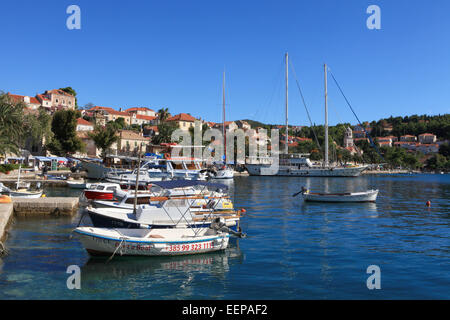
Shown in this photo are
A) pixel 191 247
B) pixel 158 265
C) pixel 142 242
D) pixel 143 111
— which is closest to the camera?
pixel 158 265

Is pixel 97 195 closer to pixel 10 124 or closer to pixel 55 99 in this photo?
pixel 10 124

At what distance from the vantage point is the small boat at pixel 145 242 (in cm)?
1384

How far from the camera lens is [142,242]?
14.0 m

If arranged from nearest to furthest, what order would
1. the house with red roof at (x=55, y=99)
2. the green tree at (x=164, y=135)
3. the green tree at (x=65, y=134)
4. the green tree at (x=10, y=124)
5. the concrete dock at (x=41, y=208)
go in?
the concrete dock at (x=41, y=208)
the green tree at (x=10, y=124)
the green tree at (x=65, y=134)
the green tree at (x=164, y=135)
the house with red roof at (x=55, y=99)

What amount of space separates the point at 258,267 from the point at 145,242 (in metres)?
4.40

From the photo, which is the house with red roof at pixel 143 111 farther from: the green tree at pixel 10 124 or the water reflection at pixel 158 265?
the water reflection at pixel 158 265

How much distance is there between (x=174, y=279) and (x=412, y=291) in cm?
755

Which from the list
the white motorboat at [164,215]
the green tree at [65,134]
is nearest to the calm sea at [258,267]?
the white motorboat at [164,215]

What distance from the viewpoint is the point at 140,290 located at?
11.2 metres

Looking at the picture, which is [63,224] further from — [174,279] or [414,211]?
[414,211]

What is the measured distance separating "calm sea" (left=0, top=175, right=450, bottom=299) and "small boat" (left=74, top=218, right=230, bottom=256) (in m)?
0.36

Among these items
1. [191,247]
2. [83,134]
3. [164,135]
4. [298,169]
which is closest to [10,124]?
[83,134]

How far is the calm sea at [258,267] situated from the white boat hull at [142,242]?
13.7 inches

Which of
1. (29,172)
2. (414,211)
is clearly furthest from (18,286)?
(29,172)
